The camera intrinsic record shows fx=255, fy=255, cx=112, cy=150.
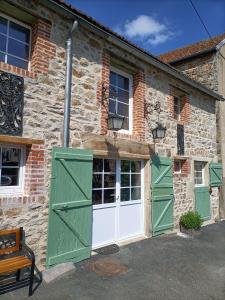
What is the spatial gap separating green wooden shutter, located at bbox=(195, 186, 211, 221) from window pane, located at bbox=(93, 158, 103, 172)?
430cm

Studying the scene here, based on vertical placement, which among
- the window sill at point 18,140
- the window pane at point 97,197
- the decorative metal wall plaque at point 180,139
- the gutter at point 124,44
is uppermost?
the gutter at point 124,44

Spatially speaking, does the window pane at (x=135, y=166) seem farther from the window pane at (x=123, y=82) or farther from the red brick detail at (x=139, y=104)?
the window pane at (x=123, y=82)

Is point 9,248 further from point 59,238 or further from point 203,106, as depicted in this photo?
point 203,106

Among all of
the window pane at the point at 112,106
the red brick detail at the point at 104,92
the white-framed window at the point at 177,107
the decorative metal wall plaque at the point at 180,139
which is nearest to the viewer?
the red brick detail at the point at 104,92

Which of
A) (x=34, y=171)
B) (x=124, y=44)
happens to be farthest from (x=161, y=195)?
(x=124, y=44)

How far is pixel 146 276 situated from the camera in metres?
4.48

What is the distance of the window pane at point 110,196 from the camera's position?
6.02 m

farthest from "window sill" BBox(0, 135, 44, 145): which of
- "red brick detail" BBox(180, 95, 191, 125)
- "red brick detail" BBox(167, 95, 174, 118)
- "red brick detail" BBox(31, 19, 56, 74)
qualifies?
"red brick detail" BBox(180, 95, 191, 125)

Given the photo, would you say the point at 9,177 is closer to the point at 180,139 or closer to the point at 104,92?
the point at 104,92

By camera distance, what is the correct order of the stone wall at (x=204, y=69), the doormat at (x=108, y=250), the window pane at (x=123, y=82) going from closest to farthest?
the doormat at (x=108, y=250)
the window pane at (x=123, y=82)
the stone wall at (x=204, y=69)

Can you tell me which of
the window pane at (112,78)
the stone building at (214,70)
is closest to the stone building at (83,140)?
the window pane at (112,78)

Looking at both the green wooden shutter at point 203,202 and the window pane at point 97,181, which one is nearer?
the window pane at point 97,181

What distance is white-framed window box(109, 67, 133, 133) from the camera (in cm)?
640

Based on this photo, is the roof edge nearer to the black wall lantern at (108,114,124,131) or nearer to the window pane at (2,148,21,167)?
the black wall lantern at (108,114,124,131)
